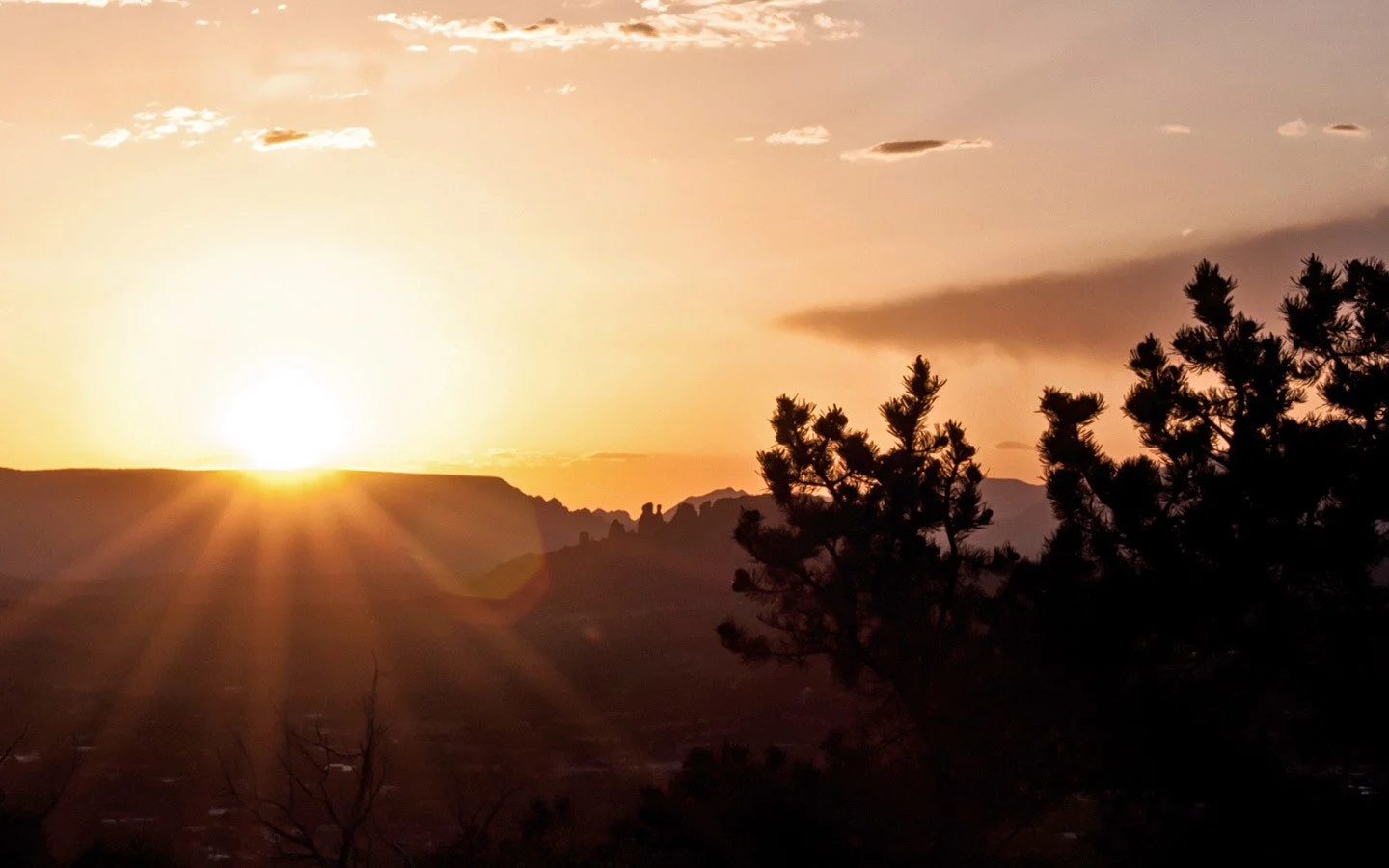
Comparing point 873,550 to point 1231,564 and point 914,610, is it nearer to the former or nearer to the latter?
point 914,610

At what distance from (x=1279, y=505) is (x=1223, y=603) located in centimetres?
198

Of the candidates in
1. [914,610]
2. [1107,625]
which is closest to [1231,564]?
[1107,625]

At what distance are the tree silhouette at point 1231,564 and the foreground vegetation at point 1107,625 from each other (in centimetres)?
4

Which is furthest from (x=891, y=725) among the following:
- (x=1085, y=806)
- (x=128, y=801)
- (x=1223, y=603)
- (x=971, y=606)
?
(x=128, y=801)

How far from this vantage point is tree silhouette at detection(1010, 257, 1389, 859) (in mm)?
21625

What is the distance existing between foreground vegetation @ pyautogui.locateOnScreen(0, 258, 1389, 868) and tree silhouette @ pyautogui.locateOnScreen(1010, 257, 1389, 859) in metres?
0.04

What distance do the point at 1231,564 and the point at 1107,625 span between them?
94.7 inches

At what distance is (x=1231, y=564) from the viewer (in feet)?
74.0

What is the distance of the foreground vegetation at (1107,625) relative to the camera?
21.9m

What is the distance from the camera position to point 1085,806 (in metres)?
44.2

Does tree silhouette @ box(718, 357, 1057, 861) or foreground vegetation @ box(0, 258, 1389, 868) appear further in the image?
tree silhouette @ box(718, 357, 1057, 861)

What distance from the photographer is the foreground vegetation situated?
2189 cm

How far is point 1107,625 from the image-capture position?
2358 cm

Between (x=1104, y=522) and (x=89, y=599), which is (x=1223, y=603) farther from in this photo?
(x=89, y=599)
